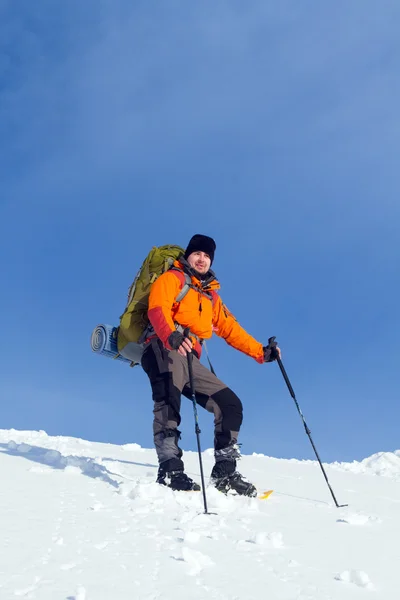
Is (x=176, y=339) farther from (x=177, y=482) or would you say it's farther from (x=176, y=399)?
(x=177, y=482)

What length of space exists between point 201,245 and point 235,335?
146 cm

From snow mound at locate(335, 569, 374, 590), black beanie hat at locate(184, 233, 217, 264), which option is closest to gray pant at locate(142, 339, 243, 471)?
black beanie hat at locate(184, 233, 217, 264)

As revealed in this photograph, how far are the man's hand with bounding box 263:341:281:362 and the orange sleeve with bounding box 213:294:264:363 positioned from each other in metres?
0.12

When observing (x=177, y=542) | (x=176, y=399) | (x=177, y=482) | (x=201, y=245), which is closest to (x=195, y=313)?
(x=201, y=245)

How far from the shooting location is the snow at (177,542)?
118 inches

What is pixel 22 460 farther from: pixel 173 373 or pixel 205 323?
pixel 205 323

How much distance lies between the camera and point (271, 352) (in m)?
7.51

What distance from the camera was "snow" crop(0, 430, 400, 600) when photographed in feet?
9.81

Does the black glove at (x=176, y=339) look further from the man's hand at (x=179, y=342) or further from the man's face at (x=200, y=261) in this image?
the man's face at (x=200, y=261)

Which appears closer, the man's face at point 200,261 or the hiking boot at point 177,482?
the hiking boot at point 177,482

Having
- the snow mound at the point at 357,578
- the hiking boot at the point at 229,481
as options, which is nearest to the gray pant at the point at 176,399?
the hiking boot at the point at 229,481

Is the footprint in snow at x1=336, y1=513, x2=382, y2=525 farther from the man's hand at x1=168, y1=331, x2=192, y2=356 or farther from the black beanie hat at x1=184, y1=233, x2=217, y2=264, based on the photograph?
the black beanie hat at x1=184, y1=233, x2=217, y2=264

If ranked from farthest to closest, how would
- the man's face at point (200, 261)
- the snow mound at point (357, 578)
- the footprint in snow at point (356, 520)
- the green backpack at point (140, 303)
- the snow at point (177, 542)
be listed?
the man's face at point (200, 261) < the green backpack at point (140, 303) < the footprint in snow at point (356, 520) < the snow mound at point (357, 578) < the snow at point (177, 542)

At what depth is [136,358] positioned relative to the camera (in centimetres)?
734
